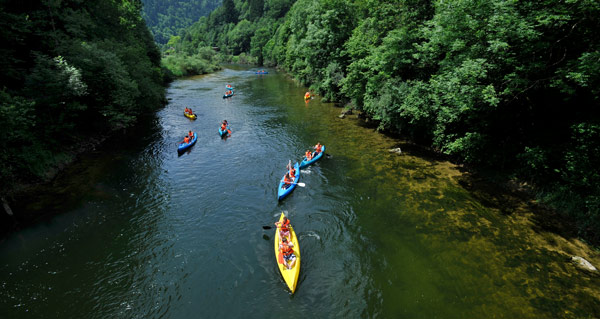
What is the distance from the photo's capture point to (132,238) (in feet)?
40.6

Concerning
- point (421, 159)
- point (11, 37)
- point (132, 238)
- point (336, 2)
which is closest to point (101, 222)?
point (132, 238)

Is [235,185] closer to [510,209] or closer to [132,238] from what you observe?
[132,238]

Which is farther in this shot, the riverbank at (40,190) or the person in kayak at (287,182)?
the person in kayak at (287,182)

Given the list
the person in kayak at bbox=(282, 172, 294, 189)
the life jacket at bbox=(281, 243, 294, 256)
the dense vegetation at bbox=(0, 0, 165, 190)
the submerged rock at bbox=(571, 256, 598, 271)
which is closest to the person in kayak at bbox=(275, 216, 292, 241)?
the life jacket at bbox=(281, 243, 294, 256)

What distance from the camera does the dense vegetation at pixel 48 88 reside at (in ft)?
45.8

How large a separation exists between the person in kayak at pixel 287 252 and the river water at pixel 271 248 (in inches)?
23.5

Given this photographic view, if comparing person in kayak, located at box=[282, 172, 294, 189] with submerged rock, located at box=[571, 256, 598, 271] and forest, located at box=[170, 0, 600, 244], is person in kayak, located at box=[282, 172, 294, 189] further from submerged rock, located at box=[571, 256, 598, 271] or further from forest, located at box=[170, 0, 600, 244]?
submerged rock, located at box=[571, 256, 598, 271]

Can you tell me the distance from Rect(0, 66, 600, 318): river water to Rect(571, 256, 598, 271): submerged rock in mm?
358

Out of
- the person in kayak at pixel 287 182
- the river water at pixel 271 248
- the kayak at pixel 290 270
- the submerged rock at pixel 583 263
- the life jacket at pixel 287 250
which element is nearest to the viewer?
the river water at pixel 271 248

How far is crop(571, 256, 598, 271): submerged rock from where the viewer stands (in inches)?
384

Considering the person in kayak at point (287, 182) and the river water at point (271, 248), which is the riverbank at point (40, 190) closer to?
the river water at point (271, 248)

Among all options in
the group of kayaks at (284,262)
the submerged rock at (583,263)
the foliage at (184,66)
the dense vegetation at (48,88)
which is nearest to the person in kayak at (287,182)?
the group of kayaks at (284,262)

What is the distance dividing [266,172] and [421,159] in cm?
1077

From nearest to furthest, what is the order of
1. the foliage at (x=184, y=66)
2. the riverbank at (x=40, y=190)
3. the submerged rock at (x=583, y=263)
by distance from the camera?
the submerged rock at (x=583, y=263) → the riverbank at (x=40, y=190) → the foliage at (x=184, y=66)
